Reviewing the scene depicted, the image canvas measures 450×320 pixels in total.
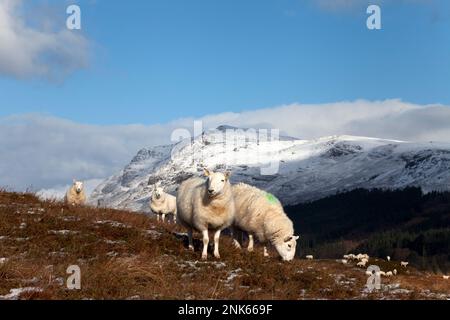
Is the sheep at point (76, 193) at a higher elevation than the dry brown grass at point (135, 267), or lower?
higher

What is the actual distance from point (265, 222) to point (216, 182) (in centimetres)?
526

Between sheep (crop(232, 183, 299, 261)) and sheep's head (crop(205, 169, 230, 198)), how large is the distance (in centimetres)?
442

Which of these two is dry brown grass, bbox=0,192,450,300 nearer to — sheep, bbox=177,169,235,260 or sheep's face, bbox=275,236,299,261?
sheep, bbox=177,169,235,260

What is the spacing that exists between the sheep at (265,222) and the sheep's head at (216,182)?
4.42 metres

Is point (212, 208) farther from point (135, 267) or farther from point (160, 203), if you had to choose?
point (160, 203)

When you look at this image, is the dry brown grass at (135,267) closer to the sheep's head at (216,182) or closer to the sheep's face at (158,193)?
the sheep's head at (216,182)

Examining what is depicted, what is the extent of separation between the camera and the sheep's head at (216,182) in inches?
751

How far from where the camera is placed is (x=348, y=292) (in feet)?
50.1

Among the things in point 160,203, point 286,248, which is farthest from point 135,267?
point 160,203

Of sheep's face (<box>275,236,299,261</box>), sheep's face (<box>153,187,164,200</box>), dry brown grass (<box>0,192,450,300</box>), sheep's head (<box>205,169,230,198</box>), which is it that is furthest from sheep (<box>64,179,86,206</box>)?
sheep's head (<box>205,169,230,198</box>)

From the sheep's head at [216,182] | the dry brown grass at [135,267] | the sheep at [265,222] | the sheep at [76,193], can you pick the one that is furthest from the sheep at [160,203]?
the sheep's head at [216,182]

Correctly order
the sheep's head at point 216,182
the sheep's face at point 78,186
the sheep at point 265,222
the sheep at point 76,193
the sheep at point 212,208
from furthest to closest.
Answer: the sheep's face at point 78,186 < the sheep at point 76,193 < the sheep at point 265,222 < the sheep at point 212,208 < the sheep's head at point 216,182
